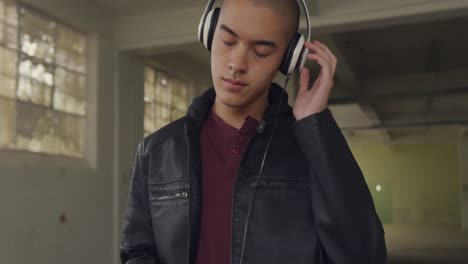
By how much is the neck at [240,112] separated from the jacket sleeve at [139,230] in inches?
8.1

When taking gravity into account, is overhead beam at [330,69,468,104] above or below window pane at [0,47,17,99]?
above

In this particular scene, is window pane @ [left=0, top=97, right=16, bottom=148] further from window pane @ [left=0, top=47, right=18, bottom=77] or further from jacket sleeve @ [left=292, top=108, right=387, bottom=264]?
jacket sleeve @ [left=292, top=108, right=387, bottom=264]

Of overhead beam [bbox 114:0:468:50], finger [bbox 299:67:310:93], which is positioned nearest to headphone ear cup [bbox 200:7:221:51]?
finger [bbox 299:67:310:93]

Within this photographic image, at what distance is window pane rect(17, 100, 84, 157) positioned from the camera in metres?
3.83

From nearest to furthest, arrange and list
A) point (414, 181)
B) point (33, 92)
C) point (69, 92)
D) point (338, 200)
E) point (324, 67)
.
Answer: point (338, 200)
point (324, 67)
point (33, 92)
point (69, 92)
point (414, 181)

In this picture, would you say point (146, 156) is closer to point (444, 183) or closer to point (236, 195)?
point (236, 195)

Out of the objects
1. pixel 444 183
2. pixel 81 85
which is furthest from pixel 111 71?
pixel 444 183

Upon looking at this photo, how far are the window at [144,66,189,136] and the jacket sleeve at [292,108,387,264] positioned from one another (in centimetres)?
499

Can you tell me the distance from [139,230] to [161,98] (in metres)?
5.17

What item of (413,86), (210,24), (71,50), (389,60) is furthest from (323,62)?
(413,86)

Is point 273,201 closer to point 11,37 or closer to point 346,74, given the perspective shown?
point 11,37

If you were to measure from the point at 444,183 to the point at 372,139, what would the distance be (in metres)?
3.45

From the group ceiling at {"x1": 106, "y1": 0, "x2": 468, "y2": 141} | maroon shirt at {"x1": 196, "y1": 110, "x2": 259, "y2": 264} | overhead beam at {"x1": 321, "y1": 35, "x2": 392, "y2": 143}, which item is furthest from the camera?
overhead beam at {"x1": 321, "y1": 35, "x2": 392, "y2": 143}

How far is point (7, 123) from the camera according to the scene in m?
3.65
